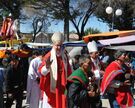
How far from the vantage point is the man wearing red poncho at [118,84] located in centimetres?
869

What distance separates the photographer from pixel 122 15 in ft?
154

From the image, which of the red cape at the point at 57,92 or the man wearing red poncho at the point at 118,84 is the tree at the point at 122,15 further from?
the red cape at the point at 57,92

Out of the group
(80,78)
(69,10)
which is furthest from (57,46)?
(69,10)

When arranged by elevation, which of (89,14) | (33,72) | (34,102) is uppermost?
(89,14)

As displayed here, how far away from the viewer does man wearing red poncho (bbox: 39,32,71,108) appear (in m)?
8.40

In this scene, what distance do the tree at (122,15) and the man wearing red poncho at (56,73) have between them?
30.9 metres

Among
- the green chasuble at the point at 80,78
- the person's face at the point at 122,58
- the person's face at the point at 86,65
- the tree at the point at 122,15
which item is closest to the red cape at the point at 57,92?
the person's face at the point at 122,58

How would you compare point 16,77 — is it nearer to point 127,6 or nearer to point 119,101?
point 119,101

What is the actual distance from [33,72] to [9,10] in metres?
38.7

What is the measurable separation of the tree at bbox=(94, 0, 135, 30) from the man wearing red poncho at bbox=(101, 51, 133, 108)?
30615mm

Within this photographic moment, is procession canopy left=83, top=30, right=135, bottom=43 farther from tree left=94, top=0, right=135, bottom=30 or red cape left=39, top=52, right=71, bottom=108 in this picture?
tree left=94, top=0, right=135, bottom=30

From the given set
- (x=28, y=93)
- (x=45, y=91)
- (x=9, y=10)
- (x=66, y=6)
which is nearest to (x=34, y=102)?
(x=28, y=93)

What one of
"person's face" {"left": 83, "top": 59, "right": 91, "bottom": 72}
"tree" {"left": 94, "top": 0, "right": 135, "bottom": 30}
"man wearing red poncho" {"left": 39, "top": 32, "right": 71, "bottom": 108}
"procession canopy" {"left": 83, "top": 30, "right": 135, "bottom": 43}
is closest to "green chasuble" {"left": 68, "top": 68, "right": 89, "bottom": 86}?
"person's face" {"left": 83, "top": 59, "right": 91, "bottom": 72}

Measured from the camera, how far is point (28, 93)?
12125 millimetres
